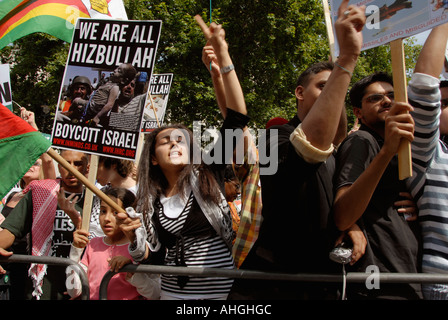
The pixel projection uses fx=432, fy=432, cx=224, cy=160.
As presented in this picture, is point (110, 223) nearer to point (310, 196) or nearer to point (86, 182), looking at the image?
point (86, 182)

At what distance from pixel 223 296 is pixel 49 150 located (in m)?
1.27

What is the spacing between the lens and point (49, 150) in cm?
246

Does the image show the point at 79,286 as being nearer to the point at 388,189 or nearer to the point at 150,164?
the point at 150,164

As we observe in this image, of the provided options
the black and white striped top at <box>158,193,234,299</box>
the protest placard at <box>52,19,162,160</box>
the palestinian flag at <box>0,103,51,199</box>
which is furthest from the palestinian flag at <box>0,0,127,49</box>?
the black and white striped top at <box>158,193,234,299</box>

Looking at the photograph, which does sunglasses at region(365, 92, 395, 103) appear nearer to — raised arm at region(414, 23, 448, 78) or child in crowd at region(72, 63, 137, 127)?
raised arm at region(414, 23, 448, 78)

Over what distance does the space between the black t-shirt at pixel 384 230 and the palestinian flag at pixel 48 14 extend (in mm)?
3261

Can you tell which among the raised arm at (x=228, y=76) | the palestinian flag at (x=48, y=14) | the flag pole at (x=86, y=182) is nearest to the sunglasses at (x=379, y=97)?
the raised arm at (x=228, y=76)

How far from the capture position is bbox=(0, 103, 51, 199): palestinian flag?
2613 mm

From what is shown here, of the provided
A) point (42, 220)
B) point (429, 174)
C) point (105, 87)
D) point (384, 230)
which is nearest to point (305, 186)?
point (384, 230)

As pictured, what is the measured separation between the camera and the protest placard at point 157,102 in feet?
24.2

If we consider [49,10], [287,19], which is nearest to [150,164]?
[49,10]

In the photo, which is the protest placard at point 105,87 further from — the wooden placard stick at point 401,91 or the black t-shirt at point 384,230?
the wooden placard stick at point 401,91

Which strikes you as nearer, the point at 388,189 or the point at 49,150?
the point at 388,189

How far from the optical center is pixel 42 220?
127 inches
